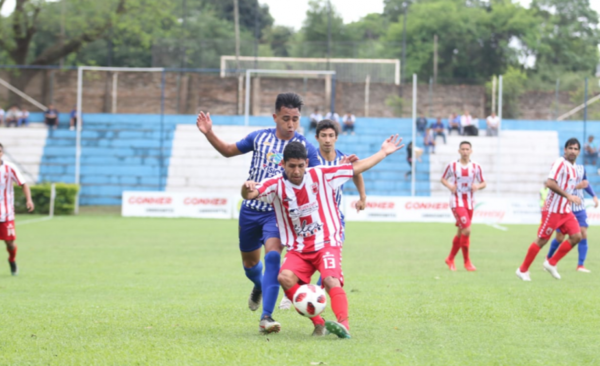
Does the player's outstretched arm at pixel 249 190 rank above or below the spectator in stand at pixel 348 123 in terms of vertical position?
below

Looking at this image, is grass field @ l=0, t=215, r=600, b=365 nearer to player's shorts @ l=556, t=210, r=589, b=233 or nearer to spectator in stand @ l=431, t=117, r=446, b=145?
player's shorts @ l=556, t=210, r=589, b=233

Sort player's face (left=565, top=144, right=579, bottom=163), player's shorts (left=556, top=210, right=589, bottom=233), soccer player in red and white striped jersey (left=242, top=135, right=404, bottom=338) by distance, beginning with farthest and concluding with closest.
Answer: player's shorts (left=556, top=210, right=589, bottom=233) → player's face (left=565, top=144, right=579, bottom=163) → soccer player in red and white striped jersey (left=242, top=135, right=404, bottom=338)

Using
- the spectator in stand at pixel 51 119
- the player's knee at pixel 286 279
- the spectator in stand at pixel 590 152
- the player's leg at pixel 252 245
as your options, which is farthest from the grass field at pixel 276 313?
the spectator in stand at pixel 51 119

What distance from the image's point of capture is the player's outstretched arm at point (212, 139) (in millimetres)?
7391

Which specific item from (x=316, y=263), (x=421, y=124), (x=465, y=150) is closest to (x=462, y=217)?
(x=465, y=150)

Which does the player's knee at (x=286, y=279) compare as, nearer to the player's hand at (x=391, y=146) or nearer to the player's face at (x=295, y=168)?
the player's face at (x=295, y=168)

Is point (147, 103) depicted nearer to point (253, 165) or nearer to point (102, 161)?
point (102, 161)

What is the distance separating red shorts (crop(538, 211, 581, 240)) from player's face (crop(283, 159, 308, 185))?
20.7 ft

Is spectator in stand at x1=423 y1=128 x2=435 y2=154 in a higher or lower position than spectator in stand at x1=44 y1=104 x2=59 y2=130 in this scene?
lower

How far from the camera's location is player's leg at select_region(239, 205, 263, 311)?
7739mm

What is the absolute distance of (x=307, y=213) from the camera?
268 inches

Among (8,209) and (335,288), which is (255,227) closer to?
(335,288)

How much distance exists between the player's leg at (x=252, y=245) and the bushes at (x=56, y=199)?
24.5 metres

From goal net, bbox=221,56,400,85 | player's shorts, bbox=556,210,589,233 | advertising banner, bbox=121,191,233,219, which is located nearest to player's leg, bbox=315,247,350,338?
player's shorts, bbox=556,210,589,233
